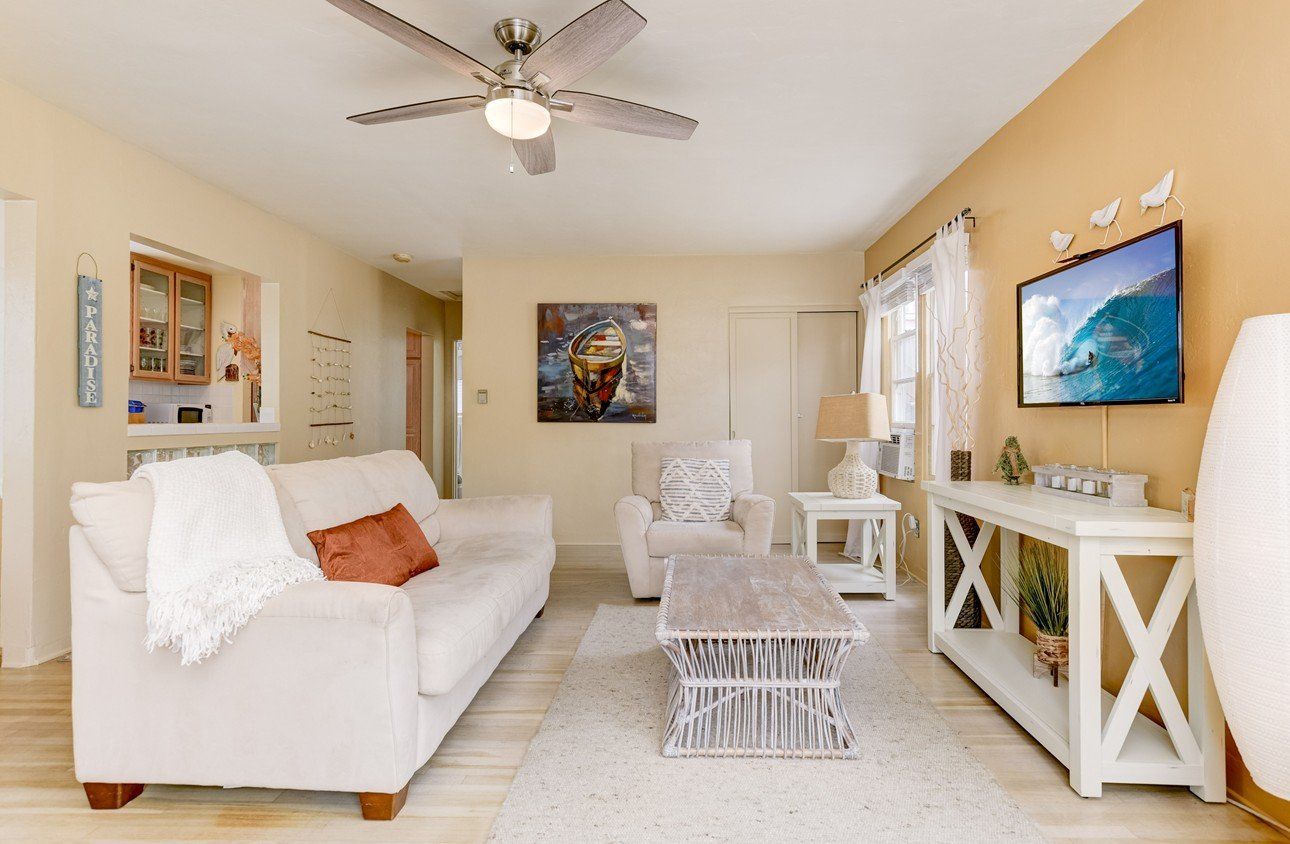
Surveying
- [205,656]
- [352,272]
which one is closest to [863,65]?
[205,656]

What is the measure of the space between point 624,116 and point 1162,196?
178 cm

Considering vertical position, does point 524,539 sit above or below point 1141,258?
below

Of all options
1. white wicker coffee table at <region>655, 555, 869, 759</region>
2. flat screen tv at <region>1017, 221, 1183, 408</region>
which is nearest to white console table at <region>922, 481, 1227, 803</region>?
flat screen tv at <region>1017, 221, 1183, 408</region>

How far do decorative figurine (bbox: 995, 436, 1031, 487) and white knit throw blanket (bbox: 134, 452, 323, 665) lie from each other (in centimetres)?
267

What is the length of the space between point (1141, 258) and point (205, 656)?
9.57ft

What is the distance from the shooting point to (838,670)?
2.04m

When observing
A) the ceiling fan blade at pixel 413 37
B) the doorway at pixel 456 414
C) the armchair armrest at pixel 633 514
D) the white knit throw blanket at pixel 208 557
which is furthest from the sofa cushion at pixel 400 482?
the doorway at pixel 456 414

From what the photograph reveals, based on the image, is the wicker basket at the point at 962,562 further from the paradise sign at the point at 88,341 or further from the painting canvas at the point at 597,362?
the paradise sign at the point at 88,341

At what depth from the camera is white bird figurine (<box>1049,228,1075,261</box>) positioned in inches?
101

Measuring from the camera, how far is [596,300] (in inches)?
222

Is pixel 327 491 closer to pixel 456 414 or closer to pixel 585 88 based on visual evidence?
pixel 585 88

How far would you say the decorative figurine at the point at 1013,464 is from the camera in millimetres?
2801

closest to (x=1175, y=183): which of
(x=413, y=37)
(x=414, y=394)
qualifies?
(x=413, y=37)

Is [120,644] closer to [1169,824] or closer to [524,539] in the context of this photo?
[524,539]
